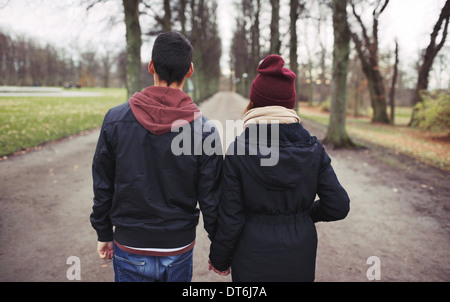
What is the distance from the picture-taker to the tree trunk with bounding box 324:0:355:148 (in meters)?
8.94

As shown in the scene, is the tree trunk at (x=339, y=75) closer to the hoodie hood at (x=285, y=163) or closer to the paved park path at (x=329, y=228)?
the paved park path at (x=329, y=228)

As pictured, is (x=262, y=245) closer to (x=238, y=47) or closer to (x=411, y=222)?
(x=411, y=222)

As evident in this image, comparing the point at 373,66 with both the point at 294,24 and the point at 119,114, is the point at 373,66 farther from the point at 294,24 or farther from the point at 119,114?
the point at 119,114

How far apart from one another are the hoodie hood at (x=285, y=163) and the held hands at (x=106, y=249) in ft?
3.62

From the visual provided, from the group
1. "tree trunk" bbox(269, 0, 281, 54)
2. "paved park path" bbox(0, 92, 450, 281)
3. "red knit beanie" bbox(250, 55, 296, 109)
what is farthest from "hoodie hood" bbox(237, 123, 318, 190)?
"tree trunk" bbox(269, 0, 281, 54)

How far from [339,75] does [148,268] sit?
9.40 meters

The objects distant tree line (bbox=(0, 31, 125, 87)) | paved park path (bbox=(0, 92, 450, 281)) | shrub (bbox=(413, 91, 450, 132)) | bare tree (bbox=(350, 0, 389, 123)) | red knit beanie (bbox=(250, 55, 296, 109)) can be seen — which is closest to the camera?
red knit beanie (bbox=(250, 55, 296, 109))

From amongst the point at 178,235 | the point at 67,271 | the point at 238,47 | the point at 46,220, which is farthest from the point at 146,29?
the point at 238,47

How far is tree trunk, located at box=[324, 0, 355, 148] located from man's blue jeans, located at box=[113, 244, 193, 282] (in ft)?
29.0

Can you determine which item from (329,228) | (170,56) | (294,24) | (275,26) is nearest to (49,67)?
(275,26)

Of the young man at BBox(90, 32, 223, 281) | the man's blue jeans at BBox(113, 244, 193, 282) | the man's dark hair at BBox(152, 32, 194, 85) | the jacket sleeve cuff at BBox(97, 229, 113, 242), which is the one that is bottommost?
the man's blue jeans at BBox(113, 244, 193, 282)

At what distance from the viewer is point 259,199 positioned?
1739mm

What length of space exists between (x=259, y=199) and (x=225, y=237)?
13.5 inches

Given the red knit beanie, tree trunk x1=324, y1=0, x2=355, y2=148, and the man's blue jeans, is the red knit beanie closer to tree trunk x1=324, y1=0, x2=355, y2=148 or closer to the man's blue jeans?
the man's blue jeans
